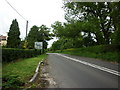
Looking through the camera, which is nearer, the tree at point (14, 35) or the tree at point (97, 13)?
the tree at point (97, 13)

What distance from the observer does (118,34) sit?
18.0m

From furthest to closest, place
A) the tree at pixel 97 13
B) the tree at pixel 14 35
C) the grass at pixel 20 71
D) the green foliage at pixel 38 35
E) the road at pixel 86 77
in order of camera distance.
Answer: the green foliage at pixel 38 35 → the tree at pixel 14 35 → the tree at pixel 97 13 → the grass at pixel 20 71 → the road at pixel 86 77

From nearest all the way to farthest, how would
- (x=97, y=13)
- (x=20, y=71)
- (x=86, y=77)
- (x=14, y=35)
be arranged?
(x=86, y=77) → (x=20, y=71) → (x=97, y=13) → (x=14, y=35)

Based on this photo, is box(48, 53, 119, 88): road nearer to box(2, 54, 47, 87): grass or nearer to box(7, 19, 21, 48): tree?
box(2, 54, 47, 87): grass

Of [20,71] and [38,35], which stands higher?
[38,35]

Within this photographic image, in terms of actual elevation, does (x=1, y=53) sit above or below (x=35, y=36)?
below

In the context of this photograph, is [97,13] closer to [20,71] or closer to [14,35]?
[20,71]

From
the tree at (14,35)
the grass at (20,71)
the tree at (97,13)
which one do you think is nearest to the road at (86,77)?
the grass at (20,71)

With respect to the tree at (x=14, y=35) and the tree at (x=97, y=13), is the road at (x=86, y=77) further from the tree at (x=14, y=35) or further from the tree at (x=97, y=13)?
the tree at (x=14, y=35)

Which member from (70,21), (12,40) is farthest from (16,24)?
(70,21)

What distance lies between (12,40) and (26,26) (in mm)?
25852

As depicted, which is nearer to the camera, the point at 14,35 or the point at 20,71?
the point at 20,71

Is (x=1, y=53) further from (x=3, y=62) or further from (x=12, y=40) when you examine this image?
(x=12, y=40)

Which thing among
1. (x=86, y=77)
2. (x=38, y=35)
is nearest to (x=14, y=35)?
(x=38, y=35)
